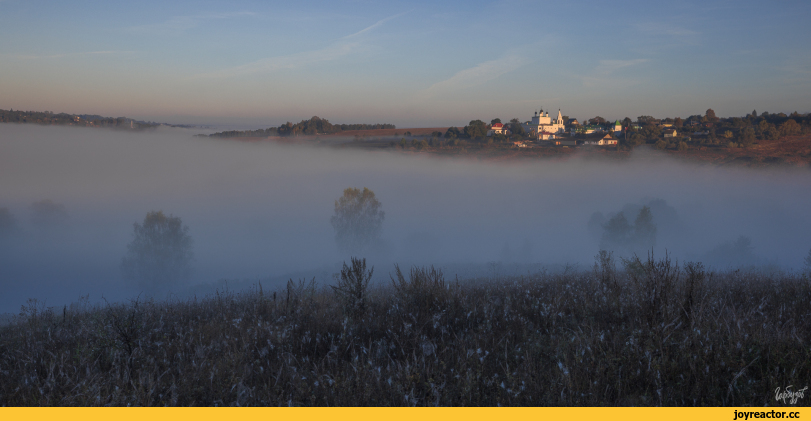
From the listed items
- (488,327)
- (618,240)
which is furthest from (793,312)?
(618,240)

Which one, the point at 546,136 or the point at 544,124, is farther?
the point at 544,124

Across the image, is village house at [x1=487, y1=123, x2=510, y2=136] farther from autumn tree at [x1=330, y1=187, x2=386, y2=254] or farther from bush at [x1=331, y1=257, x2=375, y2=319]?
bush at [x1=331, y1=257, x2=375, y2=319]

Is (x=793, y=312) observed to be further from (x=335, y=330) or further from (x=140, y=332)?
(x=140, y=332)

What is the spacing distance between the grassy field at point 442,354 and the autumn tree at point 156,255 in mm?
62993

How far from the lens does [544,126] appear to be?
118188 mm

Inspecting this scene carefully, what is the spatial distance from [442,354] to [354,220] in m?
62.8

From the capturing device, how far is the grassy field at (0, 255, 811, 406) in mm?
3164

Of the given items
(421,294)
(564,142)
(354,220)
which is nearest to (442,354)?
(421,294)

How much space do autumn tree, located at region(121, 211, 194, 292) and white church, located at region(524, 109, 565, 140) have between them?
8554 centimetres

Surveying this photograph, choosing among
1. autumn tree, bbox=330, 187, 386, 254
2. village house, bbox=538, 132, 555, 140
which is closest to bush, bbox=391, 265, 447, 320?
autumn tree, bbox=330, 187, 386, 254

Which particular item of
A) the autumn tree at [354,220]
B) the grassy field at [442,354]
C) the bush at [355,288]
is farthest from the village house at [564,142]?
the bush at [355,288]

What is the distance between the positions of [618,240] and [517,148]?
132 feet

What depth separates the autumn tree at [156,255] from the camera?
59.5m
